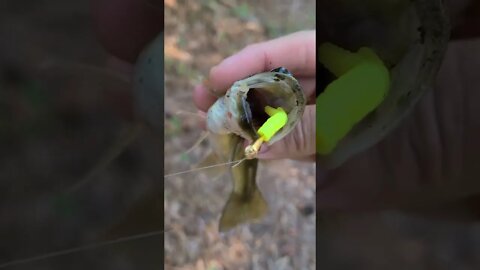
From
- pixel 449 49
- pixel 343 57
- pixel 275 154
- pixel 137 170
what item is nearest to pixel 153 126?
pixel 137 170

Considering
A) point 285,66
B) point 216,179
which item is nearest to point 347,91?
point 285,66

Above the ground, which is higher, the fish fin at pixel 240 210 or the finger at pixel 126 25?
the finger at pixel 126 25

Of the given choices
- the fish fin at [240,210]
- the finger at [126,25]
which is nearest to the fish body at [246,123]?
the fish fin at [240,210]

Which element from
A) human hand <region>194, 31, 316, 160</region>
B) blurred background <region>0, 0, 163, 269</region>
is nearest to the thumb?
human hand <region>194, 31, 316, 160</region>

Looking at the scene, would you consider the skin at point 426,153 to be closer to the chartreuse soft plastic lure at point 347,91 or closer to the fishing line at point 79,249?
the chartreuse soft plastic lure at point 347,91

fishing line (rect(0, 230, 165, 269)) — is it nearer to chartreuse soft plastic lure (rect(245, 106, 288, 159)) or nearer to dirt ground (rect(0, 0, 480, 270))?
dirt ground (rect(0, 0, 480, 270))

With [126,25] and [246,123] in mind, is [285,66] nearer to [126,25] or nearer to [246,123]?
[246,123]
